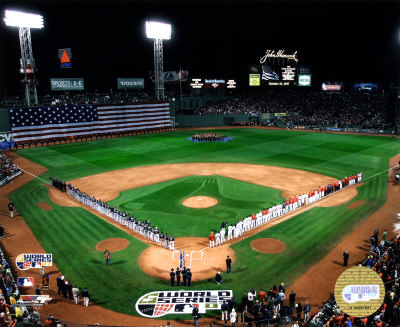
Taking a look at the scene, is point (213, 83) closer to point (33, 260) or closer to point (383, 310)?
point (33, 260)

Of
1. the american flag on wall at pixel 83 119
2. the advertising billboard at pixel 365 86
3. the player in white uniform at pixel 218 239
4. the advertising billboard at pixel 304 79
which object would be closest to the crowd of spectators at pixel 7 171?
the american flag on wall at pixel 83 119

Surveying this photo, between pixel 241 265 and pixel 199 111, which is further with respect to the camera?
pixel 199 111

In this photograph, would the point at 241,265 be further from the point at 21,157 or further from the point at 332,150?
the point at 21,157

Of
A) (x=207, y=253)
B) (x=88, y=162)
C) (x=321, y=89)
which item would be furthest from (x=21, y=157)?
(x=321, y=89)

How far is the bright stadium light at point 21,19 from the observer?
161ft

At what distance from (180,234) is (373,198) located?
18243 mm

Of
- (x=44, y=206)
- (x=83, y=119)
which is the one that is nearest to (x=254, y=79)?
(x=83, y=119)

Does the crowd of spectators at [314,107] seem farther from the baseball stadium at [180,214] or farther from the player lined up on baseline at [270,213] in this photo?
the player lined up on baseline at [270,213]

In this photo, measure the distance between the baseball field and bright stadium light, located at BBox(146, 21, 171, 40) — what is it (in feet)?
73.2

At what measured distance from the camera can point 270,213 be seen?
25.0 metres

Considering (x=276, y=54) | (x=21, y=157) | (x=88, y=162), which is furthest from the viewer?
(x=276, y=54)

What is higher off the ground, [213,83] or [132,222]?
[213,83]

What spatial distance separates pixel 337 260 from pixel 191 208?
12.0 m

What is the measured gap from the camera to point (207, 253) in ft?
66.4
